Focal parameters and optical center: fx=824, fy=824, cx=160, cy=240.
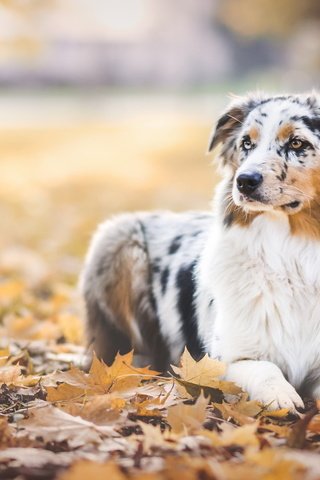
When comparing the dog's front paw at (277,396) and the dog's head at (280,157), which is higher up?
the dog's head at (280,157)

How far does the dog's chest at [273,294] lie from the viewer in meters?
4.24

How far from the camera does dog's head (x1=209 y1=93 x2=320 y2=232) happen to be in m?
4.12

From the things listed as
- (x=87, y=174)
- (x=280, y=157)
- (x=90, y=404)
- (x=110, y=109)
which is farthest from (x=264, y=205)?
(x=110, y=109)

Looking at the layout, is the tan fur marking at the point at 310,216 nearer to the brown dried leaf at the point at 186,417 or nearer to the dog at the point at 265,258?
the dog at the point at 265,258

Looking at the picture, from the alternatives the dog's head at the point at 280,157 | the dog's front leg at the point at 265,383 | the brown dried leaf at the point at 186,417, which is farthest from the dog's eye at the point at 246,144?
the brown dried leaf at the point at 186,417

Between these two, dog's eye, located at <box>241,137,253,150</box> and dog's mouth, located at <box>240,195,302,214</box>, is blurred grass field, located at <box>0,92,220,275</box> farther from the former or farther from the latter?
dog's mouth, located at <box>240,195,302,214</box>

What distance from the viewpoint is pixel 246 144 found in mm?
4539

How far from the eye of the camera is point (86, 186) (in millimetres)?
14266

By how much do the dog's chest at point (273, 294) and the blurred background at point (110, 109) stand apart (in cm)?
112

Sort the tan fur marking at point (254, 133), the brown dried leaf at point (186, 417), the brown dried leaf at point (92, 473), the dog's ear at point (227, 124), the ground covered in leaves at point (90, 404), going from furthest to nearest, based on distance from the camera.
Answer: the dog's ear at point (227, 124) < the tan fur marking at point (254, 133) < the brown dried leaf at point (186, 417) < the ground covered in leaves at point (90, 404) < the brown dried leaf at point (92, 473)

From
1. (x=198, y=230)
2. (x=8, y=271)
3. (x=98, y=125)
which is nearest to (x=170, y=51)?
(x=98, y=125)

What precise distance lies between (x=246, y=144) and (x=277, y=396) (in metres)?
1.47

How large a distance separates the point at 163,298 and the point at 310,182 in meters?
1.46

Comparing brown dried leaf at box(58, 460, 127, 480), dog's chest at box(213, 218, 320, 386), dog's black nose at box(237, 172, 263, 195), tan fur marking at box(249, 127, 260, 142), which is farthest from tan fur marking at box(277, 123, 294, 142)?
brown dried leaf at box(58, 460, 127, 480)
